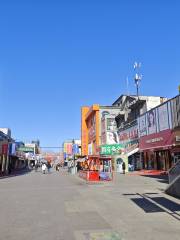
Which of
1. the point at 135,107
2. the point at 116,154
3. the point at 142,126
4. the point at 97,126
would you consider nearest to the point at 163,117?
the point at 142,126

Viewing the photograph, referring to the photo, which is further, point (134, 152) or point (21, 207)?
point (134, 152)

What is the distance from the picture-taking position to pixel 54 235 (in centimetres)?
791

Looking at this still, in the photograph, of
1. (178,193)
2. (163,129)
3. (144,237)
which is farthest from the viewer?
(163,129)

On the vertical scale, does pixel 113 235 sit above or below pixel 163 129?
below

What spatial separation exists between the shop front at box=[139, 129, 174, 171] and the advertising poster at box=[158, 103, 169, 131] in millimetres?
537

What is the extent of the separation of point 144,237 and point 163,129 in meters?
27.5

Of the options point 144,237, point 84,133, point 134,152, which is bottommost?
point 144,237

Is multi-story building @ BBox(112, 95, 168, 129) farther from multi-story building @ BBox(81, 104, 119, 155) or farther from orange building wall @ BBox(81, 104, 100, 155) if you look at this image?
orange building wall @ BBox(81, 104, 100, 155)

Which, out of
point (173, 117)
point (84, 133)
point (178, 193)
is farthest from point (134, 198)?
point (84, 133)

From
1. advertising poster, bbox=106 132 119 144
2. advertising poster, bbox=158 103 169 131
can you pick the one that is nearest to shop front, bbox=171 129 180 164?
advertising poster, bbox=158 103 169 131

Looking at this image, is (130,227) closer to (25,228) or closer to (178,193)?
(25,228)

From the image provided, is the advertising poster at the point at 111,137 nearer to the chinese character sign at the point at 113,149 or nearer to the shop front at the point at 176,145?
the chinese character sign at the point at 113,149

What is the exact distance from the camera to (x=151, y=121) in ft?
125

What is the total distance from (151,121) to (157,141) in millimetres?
3294
